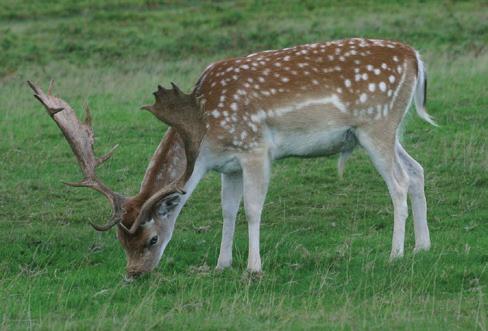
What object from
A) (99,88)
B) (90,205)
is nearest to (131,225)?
(90,205)

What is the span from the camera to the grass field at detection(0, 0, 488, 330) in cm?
723

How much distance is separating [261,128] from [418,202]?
162cm

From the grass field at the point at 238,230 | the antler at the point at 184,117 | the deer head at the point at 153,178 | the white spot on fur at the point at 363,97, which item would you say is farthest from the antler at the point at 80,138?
the white spot on fur at the point at 363,97

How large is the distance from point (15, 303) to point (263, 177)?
236cm

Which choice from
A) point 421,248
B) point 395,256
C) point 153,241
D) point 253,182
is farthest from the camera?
point 421,248

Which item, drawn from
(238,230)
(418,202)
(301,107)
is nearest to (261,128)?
(301,107)

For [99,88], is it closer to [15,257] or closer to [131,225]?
[15,257]

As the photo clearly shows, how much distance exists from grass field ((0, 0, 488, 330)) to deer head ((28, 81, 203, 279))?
0.28m

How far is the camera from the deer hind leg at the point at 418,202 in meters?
9.40

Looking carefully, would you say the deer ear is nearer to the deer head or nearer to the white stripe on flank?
the deer head

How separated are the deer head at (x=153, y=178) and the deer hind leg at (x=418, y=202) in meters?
2.04

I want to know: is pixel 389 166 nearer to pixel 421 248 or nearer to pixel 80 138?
pixel 421 248

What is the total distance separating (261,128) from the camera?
8992 millimetres

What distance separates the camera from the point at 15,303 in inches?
297
